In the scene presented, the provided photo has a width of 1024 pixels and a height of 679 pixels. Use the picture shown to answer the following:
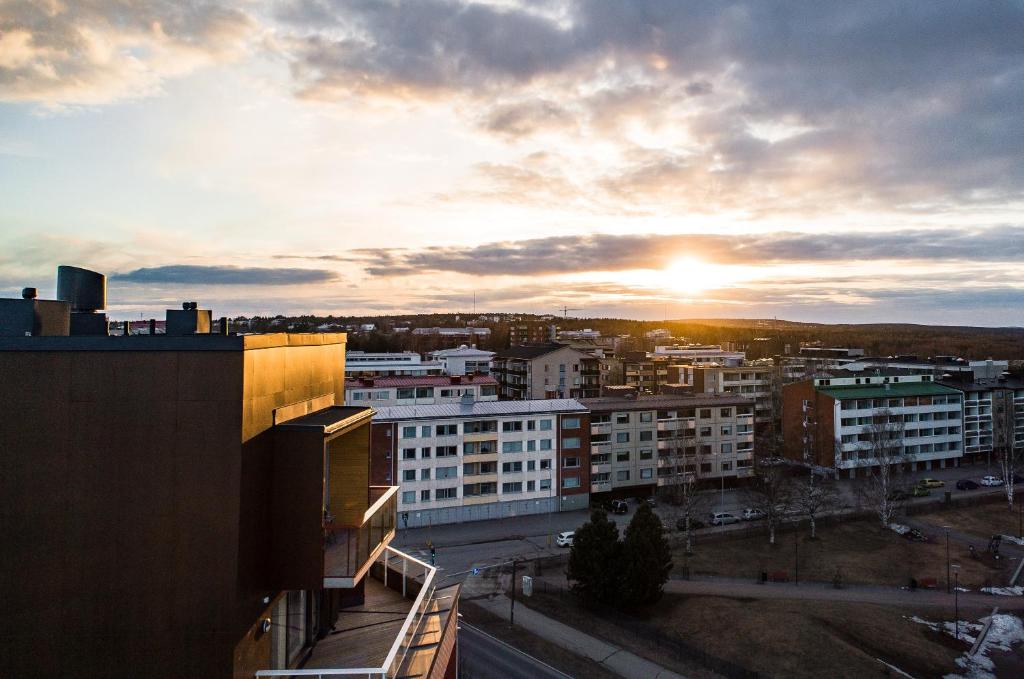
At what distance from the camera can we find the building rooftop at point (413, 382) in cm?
5394

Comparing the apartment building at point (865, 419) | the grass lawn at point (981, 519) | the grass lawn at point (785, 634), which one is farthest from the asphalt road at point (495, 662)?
the apartment building at point (865, 419)

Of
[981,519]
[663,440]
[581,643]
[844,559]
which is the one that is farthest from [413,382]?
[981,519]

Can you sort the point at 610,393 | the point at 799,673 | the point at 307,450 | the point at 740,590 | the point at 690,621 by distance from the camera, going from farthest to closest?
the point at 610,393
the point at 740,590
the point at 690,621
the point at 799,673
the point at 307,450

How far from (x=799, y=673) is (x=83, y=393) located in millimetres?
27604

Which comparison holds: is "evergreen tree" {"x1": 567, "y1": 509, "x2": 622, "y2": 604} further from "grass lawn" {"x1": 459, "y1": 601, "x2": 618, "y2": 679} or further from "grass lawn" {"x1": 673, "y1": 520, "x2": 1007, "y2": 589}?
"grass lawn" {"x1": 673, "y1": 520, "x2": 1007, "y2": 589}

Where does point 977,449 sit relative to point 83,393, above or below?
below

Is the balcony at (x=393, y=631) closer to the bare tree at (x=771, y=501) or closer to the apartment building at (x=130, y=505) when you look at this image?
the apartment building at (x=130, y=505)

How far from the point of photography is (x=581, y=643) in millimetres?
28109

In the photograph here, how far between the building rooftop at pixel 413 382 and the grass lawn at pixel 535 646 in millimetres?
26408

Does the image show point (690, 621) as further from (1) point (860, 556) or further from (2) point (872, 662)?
(1) point (860, 556)

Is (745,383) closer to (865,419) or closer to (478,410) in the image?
(865,419)

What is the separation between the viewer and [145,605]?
26.5 ft

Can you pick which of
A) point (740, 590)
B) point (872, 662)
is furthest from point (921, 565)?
point (872, 662)

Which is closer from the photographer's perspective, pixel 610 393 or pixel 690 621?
pixel 690 621
